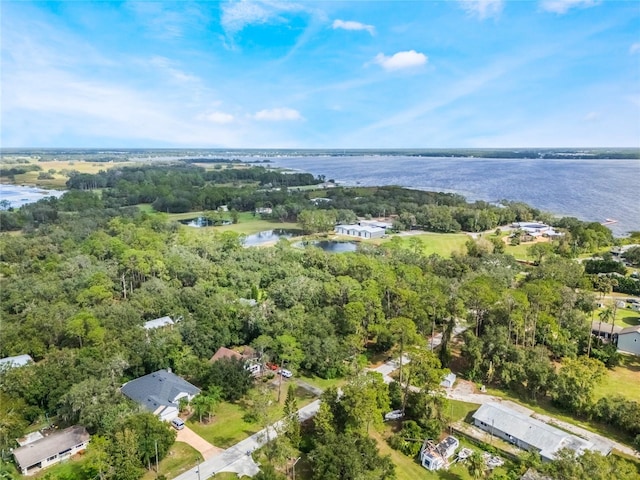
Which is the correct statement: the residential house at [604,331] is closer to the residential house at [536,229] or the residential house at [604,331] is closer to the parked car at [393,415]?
the parked car at [393,415]

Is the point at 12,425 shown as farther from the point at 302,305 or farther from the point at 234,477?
the point at 302,305

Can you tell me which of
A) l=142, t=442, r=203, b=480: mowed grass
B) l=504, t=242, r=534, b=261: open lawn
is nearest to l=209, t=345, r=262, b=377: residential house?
l=142, t=442, r=203, b=480: mowed grass

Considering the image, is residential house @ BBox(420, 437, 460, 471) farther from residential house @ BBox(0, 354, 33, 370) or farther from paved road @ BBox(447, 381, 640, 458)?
residential house @ BBox(0, 354, 33, 370)

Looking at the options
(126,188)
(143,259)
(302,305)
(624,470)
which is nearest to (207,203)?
(126,188)

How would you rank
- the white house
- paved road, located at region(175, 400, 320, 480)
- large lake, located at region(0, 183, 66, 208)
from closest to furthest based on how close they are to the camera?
paved road, located at region(175, 400, 320, 480) < the white house < large lake, located at region(0, 183, 66, 208)

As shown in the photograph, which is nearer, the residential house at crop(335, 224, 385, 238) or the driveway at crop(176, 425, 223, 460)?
the driveway at crop(176, 425, 223, 460)

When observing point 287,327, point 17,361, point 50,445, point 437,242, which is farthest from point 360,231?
point 50,445
